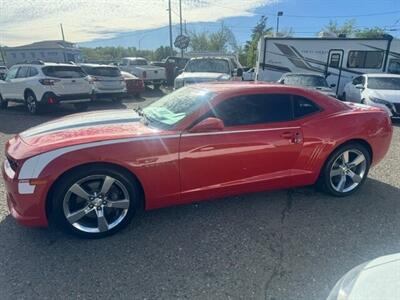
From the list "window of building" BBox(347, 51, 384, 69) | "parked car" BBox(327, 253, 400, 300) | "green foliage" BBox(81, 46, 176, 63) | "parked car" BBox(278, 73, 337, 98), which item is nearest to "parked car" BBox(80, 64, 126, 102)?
"parked car" BBox(278, 73, 337, 98)

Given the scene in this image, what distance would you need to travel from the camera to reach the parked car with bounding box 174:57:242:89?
1014 centimetres

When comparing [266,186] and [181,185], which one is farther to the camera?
[266,186]

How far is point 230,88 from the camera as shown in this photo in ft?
11.1

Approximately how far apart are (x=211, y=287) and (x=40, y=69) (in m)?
9.29

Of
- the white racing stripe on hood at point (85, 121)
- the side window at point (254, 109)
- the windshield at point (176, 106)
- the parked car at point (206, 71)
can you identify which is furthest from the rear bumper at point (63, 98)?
the side window at point (254, 109)

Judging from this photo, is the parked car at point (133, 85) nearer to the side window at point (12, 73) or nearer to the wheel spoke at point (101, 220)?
the side window at point (12, 73)

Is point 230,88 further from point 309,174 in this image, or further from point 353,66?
point 353,66

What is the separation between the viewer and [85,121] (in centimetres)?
344

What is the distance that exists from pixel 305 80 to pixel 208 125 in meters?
9.45

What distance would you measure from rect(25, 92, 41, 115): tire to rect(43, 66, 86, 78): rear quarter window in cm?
92

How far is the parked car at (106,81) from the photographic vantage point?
38.3 ft

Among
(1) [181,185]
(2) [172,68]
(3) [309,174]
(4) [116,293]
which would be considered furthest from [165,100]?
(2) [172,68]

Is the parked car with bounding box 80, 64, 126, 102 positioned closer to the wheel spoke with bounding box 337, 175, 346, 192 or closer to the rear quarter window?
the rear quarter window

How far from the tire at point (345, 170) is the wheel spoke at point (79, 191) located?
9.11 ft
